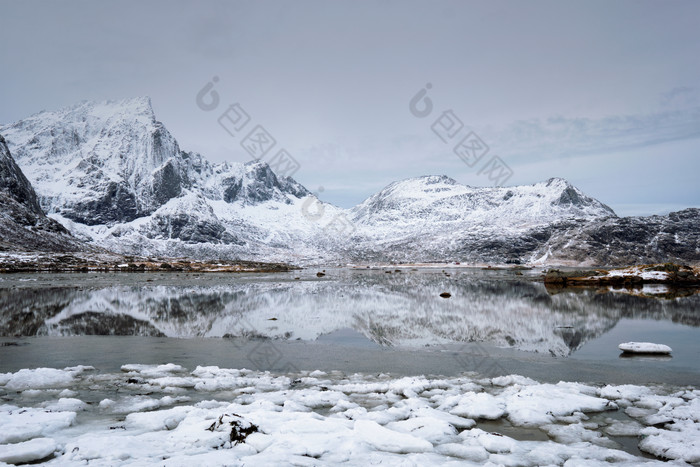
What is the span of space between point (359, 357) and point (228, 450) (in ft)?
28.8

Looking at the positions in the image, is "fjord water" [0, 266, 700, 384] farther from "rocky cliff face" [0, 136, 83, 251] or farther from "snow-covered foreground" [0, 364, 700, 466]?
"rocky cliff face" [0, 136, 83, 251]

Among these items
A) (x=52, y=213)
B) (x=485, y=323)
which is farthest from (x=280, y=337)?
(x=52, y=213)

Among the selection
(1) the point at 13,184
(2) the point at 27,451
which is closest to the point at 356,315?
(2) the point at 27,451

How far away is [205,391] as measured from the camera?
10656mm

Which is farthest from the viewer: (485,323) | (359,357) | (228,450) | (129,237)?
(129,237)

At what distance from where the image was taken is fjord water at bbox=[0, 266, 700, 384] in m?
13.8

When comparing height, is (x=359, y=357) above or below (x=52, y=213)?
below

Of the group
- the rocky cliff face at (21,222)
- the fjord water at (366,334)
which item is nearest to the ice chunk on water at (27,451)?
the fjord water at (366,334)

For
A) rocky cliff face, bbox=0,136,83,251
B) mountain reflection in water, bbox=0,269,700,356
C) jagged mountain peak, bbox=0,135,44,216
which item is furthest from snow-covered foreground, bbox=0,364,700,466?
jagged mountain peak, bbox=0,135,44,216

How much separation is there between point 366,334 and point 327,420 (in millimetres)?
11141

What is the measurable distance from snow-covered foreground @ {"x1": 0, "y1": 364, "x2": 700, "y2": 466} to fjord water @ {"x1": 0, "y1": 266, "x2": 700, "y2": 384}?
209 cm

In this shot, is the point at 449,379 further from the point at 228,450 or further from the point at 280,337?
the point at 280,337

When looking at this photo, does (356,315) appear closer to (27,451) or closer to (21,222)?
(27,451)

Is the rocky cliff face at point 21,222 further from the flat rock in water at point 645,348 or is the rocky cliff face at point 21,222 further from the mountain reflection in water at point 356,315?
the flat rock in water at point 645,348
